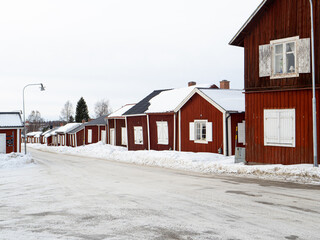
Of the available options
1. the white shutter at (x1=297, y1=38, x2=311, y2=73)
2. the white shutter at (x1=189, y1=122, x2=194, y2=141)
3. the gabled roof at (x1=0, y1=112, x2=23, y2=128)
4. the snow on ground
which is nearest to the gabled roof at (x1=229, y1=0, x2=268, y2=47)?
the white shutter at (x1=297, y1=38, x2=311, y2=73)

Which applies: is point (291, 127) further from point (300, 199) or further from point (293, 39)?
point (300, 199)

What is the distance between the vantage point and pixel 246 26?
55.6 ft

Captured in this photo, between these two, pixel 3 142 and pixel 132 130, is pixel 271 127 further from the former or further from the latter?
pixel 3 142

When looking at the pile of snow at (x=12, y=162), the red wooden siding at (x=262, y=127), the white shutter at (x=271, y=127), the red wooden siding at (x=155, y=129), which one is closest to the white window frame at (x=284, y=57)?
the red wooden siding at (x=262, y=127)

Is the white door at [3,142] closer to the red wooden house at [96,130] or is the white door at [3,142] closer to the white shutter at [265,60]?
the red wooden house at [96,130]

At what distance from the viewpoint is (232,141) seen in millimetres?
20656

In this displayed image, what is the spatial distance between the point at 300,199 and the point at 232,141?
11713mm

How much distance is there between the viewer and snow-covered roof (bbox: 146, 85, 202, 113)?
26491 mm

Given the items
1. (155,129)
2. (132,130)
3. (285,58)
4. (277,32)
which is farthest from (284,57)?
(132,130)

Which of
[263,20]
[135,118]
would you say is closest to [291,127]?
[263,20]

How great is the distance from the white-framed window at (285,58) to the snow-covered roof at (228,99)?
188 inches

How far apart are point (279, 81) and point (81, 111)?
75892 mm

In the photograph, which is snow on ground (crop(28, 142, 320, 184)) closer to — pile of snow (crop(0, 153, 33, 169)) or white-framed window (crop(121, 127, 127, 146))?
pile of snow (crop(0, 153, 33, 169))

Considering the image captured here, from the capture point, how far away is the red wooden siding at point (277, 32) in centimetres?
1490
